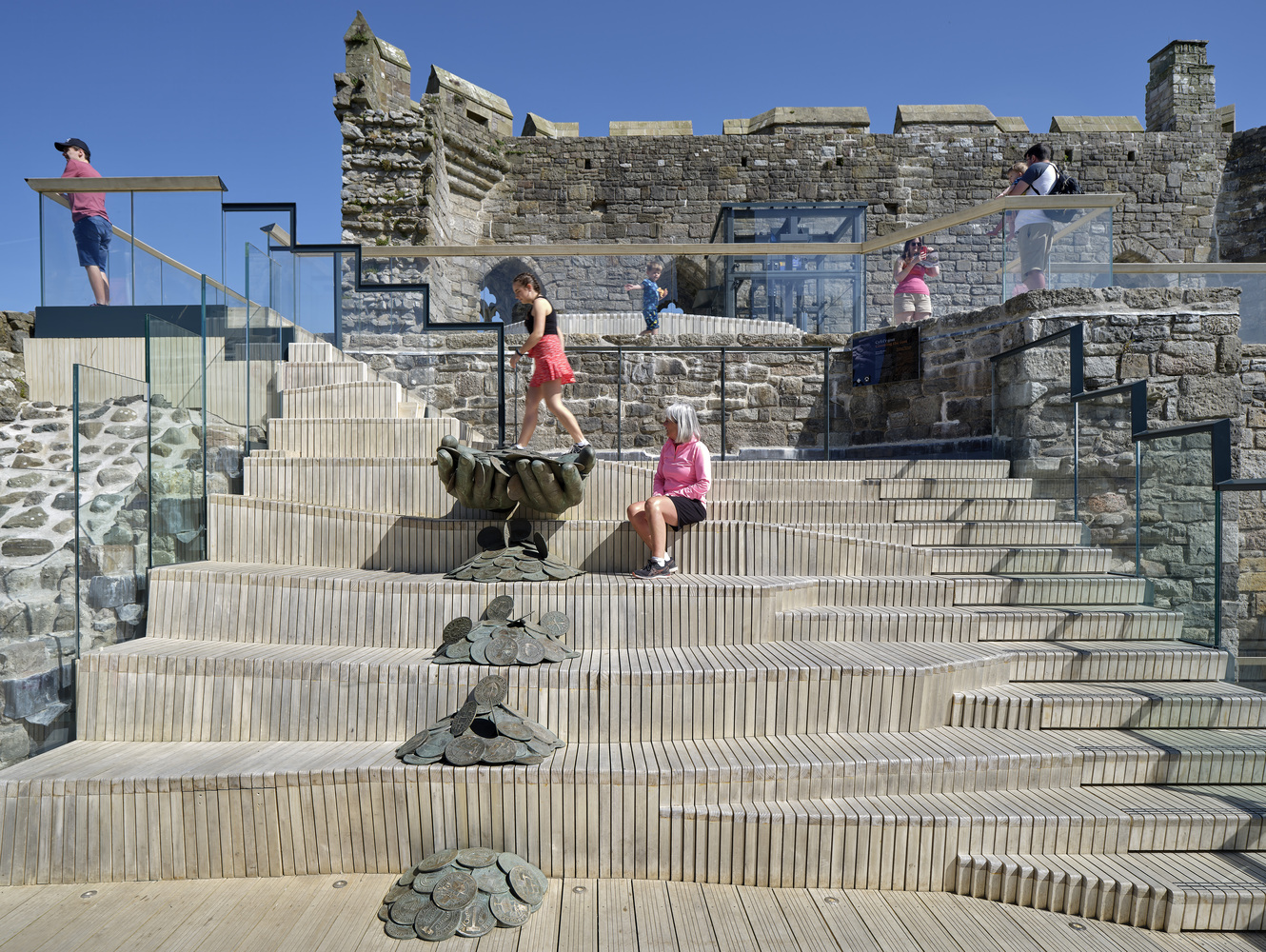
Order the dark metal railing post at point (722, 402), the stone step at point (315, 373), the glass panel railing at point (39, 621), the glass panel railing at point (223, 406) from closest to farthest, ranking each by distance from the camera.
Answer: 1. the glass panel railing at point (39, 621)
2. the glass panel railing at point (223, 406)
3. the stone step at point (315, 373)
4. the dark metal railing post at point (722, 402)

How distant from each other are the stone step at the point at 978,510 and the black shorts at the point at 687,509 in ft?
4.97

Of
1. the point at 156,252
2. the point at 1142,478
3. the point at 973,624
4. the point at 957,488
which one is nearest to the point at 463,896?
the point at 973,624

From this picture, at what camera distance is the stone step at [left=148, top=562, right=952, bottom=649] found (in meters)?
3.74

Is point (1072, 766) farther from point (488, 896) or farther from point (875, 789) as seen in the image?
point (488, 896)

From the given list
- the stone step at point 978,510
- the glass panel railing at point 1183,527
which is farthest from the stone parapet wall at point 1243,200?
the glass panel railing at point 1183,527

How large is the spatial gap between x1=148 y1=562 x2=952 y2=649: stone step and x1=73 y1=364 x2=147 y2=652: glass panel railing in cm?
14

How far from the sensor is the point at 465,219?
1481 centimetres

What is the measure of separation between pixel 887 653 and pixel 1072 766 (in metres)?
0.84

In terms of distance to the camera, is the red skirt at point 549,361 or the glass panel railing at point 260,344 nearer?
the red skirt at point 549,361

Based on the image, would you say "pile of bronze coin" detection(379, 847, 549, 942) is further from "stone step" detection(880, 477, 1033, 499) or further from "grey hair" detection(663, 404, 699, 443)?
"stone step" detection(880, 477, 1033, 499)

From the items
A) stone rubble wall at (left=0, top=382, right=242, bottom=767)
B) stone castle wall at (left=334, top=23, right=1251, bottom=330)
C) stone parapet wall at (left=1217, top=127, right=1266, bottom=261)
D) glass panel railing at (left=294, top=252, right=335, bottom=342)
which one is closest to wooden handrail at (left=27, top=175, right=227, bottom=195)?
glass panel railing at (left=294, top=252, right=335, bottom=342)

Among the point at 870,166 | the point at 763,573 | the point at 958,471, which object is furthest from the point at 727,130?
the point at 763,573

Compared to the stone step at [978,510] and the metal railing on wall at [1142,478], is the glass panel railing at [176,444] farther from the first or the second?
→ the metal railing on wall at [1142,478]

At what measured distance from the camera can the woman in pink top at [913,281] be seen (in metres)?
6.78
